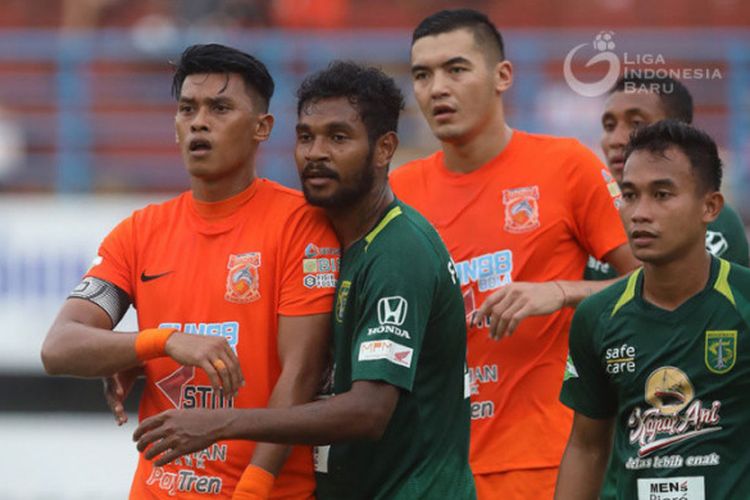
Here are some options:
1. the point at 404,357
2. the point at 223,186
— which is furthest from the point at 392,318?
the point at 223,186

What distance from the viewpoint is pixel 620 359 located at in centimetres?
513

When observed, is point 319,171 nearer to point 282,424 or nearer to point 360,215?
point 360,215

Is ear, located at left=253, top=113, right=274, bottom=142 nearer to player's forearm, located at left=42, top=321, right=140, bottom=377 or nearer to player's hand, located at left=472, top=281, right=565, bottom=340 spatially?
player's forearm, located at left=42, top=321, right=140, bottom=377

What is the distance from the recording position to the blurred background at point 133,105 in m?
12.1

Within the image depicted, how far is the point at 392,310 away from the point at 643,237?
93 centimetres

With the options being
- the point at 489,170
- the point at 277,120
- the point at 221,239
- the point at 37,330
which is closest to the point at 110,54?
the point at 277,120

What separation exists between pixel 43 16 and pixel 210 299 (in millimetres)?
10277

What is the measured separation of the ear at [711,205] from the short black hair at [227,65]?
1650 mm

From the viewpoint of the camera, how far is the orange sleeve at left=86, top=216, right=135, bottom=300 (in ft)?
17.6

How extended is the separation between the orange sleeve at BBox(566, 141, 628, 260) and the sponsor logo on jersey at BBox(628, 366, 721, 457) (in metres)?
1.14

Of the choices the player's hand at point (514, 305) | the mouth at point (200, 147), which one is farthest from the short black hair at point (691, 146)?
the mouth at point (200, 147)

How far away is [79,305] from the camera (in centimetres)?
523

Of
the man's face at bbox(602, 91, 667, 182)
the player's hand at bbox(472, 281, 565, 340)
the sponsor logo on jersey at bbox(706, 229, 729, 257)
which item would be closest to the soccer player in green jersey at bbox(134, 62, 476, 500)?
the player's hand at bbox(472, 281, 565, 340)

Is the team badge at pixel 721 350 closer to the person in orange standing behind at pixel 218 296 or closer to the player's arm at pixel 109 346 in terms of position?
the person in orange standing behind at pixel 218 296
